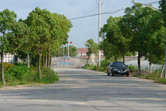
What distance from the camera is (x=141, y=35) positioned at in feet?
98.3

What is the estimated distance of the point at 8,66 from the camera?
2441 centimetres

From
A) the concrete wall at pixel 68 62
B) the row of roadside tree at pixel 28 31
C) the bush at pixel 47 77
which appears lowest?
the bush at pixel 47 77

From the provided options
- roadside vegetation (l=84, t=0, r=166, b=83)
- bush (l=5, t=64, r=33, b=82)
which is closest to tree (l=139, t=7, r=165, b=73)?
roadside vegetation (l=84, t=0, r=166, b=83)

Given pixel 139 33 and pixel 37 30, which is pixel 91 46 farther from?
pixel 37 30

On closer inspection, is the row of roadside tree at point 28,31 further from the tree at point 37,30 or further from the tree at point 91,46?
the tree at point 91,46

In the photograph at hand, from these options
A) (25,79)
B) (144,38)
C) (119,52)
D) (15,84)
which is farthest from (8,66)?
(119,52)

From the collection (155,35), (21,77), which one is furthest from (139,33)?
(21,77)

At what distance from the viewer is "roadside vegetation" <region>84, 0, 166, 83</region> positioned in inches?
1043

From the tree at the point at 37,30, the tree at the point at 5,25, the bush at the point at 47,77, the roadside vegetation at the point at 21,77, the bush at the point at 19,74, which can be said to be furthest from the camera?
the bush at the point at 47,77

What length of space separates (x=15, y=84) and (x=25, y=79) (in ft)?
8.84

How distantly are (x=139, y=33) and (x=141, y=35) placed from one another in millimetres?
608

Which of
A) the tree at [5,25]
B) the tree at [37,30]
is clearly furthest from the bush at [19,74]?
the tree at [5,25]

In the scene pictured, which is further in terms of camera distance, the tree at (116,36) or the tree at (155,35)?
the tree at (116,36)

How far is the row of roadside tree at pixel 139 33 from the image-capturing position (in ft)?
86.9
